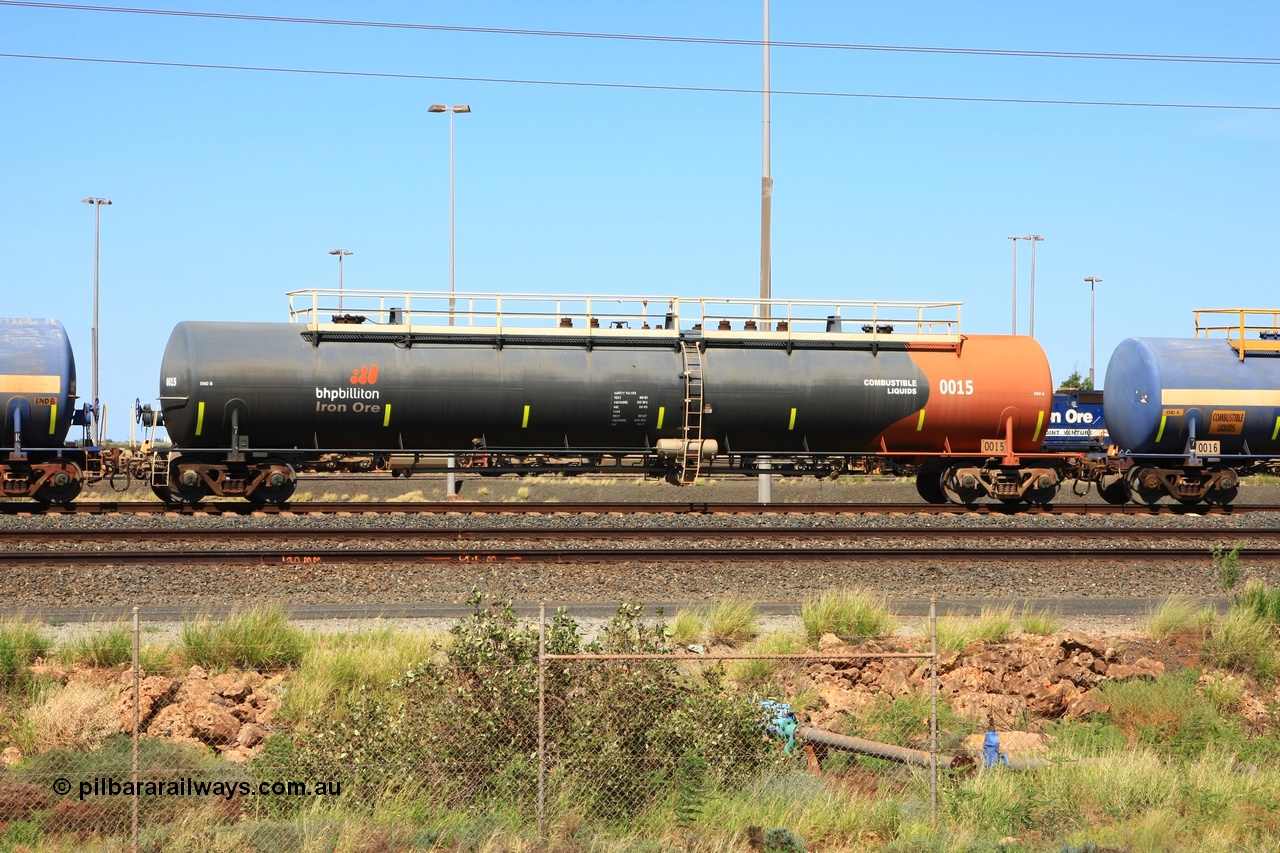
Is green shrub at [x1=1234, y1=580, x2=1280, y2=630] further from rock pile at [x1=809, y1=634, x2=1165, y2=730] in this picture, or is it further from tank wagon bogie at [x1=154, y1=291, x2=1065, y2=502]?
tank wagon bogie at [x1=154, y1=291, x2=1065, y2=502]

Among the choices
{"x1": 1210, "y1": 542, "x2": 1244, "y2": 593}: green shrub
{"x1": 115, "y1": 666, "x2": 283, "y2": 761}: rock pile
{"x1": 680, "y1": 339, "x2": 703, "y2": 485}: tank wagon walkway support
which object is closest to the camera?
{"x1": 115, "y1": 666, "x2": 283, "y2": 761}: rock pile

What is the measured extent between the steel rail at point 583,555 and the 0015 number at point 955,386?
6.10 metres

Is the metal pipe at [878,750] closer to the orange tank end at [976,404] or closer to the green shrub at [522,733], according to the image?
the green shrub at [522,733]

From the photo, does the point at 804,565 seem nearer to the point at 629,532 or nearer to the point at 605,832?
the point at 629,532

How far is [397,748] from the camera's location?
966 centimetres

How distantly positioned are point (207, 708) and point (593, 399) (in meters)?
13.1

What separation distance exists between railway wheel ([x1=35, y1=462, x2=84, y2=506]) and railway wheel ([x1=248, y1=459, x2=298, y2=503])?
4057 mm

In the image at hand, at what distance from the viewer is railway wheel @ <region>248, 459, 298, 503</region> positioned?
22.8m

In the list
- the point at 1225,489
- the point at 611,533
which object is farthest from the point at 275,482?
the point at 1225,489

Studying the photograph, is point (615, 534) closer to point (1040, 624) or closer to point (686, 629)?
point (686, 629)

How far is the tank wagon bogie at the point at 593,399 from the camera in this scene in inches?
877

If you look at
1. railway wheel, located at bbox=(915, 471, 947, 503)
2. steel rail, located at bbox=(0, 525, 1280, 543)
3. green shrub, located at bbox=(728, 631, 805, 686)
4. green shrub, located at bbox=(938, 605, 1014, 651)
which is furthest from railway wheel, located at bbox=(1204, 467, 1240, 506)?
green shrub, located at bbox=(728, 631, 805, 686)

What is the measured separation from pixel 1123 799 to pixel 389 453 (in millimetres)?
16878

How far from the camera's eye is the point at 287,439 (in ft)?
73.9
